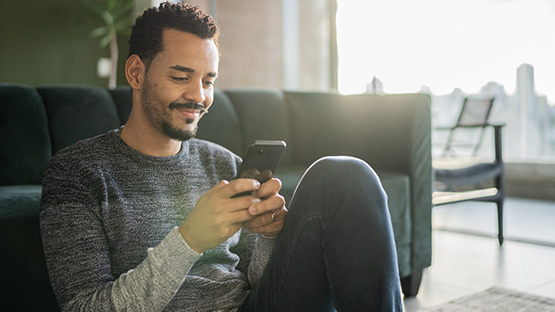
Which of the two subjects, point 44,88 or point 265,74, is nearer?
point 44,88

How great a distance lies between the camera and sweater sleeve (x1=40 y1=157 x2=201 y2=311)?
2.47 feet

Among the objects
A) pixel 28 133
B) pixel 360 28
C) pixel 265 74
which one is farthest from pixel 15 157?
pixel 360 28

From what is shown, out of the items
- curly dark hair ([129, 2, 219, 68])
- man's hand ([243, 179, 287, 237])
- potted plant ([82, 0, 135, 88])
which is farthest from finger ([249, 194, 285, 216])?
potted plant ([82, 0, 135, 88])

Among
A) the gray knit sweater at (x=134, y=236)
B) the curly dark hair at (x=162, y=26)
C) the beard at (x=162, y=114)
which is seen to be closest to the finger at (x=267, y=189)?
the gray knit sweater at (x=134, y=236)

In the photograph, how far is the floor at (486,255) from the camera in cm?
195

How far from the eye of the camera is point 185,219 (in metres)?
0.90

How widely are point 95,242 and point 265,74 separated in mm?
4053

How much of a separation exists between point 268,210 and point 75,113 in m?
1.20

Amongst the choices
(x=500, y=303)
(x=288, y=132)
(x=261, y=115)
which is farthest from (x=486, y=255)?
(x=261, y=115)

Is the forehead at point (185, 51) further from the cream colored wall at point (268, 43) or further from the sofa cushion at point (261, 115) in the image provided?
the cream colored wall at point (268, 43)

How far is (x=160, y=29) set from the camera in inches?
38.3

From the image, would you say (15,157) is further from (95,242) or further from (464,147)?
(464,147)

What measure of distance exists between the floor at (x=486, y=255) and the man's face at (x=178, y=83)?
121 cm

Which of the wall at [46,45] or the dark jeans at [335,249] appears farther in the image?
the wall at [46,45]
